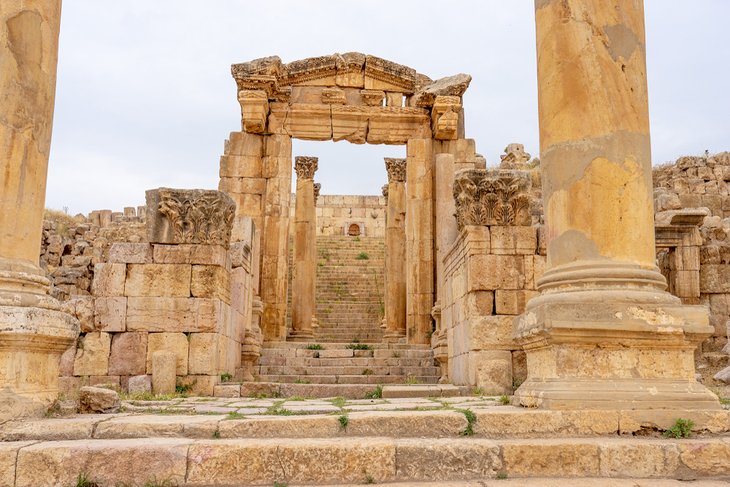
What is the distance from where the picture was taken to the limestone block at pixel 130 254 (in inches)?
353

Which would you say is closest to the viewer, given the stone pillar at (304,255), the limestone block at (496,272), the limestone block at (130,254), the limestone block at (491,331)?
the limestone block at (491,331)

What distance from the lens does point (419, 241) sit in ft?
48.5

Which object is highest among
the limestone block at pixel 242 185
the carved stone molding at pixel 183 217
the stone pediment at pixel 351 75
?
the stone pediment at pixel 351 75

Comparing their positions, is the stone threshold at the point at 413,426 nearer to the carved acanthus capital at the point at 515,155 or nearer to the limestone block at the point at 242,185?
the limestone block at the point at 242,185

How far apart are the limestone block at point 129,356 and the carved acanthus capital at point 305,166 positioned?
11.5m

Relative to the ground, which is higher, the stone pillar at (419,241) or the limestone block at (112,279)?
the stone pillar at (419,241)

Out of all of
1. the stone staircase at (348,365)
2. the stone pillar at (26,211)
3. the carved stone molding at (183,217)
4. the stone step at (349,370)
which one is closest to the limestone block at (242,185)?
the stone staircase at (348,365)

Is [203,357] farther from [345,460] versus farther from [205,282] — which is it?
[345,460]

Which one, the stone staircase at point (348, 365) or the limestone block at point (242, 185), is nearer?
the stone staircase at point (348, 365)

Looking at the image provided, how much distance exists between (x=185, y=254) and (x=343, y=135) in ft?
23.4

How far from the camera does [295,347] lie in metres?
12.9

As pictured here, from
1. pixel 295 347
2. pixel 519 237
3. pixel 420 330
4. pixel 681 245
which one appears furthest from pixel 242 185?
pixel 681 245

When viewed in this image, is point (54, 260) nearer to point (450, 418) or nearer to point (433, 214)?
point (433, 214)

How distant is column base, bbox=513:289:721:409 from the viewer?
15.0 feet
